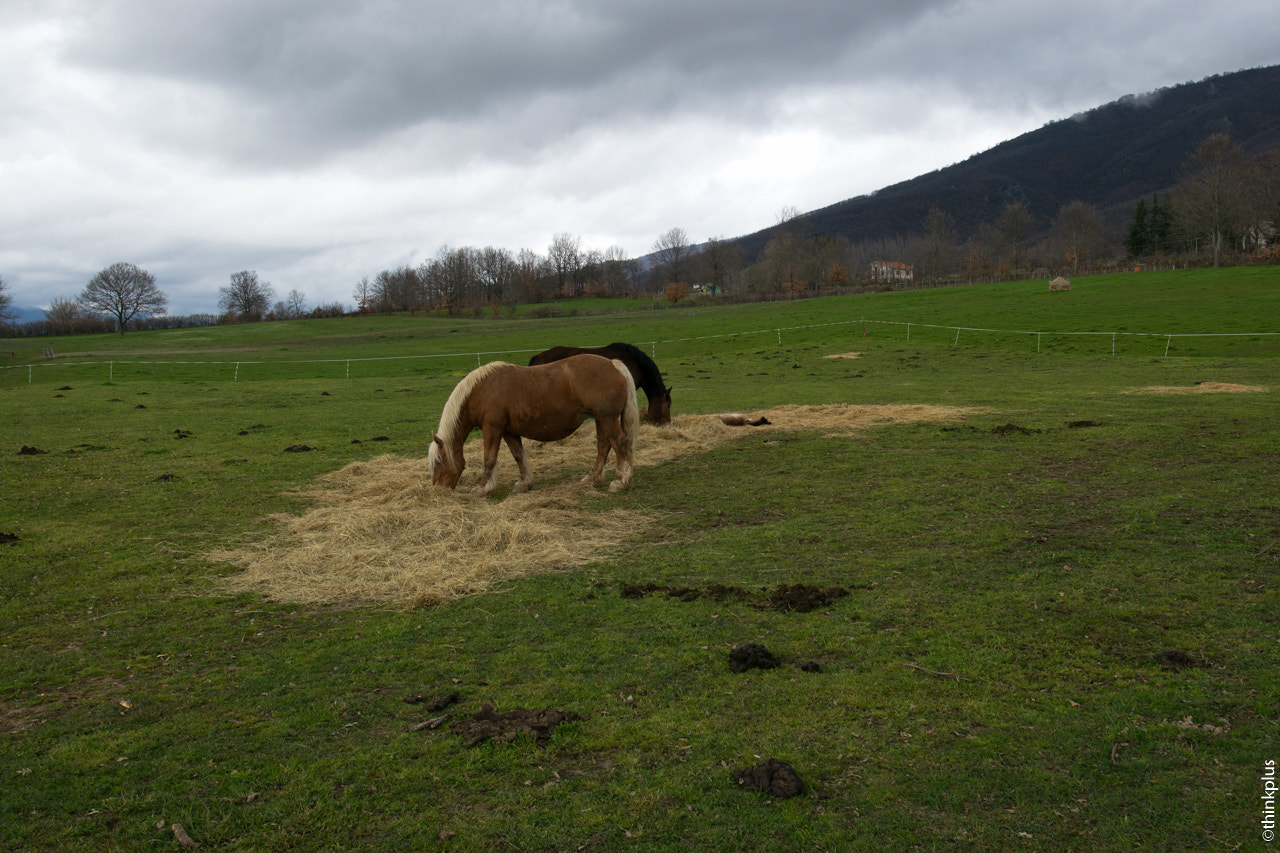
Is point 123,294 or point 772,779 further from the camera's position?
point 123,294

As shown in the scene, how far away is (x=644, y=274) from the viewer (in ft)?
408

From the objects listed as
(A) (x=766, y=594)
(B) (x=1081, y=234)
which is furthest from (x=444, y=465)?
(B) (x=1081, y=234)

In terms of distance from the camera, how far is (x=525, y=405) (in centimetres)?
953

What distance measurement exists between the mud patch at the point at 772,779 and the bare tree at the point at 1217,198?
251 ft

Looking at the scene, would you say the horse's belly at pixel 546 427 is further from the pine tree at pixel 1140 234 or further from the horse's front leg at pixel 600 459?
the pine tree at pixel 1140 234

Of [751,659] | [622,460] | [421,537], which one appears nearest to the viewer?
[751,659]

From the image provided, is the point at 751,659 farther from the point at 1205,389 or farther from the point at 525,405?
the point at 1205,389

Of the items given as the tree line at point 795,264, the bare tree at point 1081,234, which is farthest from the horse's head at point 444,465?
the bare tree at point 1081,234

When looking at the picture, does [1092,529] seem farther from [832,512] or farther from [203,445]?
[203,445]

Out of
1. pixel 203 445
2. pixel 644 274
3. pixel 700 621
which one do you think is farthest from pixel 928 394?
pixel 644 274

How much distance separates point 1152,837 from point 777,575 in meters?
3.46

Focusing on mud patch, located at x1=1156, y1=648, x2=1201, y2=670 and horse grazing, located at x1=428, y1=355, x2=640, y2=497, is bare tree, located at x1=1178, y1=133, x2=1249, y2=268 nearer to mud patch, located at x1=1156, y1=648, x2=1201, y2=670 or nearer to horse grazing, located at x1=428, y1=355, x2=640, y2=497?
horse grazing, located at x1=428, y1=355, x2=640, y2=497

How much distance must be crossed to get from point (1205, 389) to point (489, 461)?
1755 cm

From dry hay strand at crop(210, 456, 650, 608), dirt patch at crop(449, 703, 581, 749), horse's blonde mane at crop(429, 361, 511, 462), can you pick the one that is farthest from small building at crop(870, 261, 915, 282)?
dirt patch at crop(449, 703, 581, 749)
